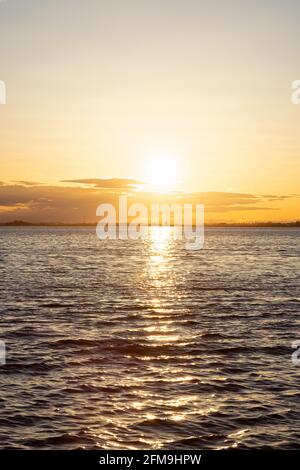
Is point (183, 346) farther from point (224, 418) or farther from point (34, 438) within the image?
point (34, 438)

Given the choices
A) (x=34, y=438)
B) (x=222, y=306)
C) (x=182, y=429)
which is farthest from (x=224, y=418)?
(x=222, y=306)

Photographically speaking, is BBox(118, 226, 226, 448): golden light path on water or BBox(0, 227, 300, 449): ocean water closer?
BBox(0, 227, 300, 449): ocean water

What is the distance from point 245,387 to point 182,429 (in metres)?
5.28

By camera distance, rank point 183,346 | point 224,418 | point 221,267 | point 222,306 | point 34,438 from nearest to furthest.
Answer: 1. point 34,438
2. point 224,418
3. point 183,346
4. point 222,306
5. point 221,267

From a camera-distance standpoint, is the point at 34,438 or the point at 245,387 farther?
the point at 245,387

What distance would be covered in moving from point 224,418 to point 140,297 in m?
33.1

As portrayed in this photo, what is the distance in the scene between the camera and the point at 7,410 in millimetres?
20750

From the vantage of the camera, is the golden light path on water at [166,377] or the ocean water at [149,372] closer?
the ocean water at [149,372]

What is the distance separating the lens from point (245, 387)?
23.7 metres

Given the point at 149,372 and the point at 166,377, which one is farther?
the point at 149,372
